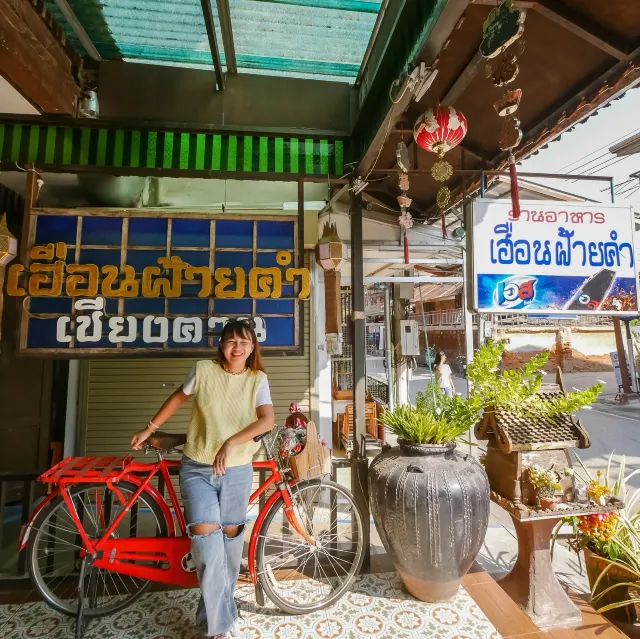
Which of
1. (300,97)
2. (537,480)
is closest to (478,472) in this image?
(537,480)

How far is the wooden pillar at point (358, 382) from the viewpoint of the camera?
360 cm

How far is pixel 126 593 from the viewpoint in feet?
10.3

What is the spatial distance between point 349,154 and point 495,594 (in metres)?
4.26

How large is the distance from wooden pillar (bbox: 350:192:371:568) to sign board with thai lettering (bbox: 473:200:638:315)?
43.9 inches

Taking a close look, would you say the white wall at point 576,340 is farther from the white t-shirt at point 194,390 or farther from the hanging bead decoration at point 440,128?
A: the white t-shirt at point 194,390

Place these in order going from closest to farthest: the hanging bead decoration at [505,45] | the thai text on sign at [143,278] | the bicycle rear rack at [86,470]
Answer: the hanging bead decoration at [505,45] → the bicycle rear rack at [86,470] → the thai text on sign at [143,278]

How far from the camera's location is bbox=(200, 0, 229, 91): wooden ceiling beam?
2748mm

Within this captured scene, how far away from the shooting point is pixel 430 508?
9.26ft

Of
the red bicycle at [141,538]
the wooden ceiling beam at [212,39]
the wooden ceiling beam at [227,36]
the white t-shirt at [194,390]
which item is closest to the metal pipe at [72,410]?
the red bicycle at [141,538]

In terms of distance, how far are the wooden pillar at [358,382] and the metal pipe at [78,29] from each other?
2807mm

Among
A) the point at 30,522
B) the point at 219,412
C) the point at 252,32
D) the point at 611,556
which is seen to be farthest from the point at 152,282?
the point at 611,556

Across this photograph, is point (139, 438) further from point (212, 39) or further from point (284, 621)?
point (212, 39)

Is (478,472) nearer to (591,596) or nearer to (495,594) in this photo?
(495,594)

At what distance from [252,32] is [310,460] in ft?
12.1
